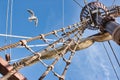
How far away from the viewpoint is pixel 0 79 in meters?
4.12

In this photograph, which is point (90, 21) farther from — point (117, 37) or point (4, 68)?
point (4, 68)

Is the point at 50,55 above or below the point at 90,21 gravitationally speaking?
below

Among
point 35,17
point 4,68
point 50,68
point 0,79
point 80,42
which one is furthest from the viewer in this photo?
point 80,42

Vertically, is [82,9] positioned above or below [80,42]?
above

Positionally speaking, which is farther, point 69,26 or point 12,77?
point 69,26

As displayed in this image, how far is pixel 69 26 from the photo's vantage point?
1162cm

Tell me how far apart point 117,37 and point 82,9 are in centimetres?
788

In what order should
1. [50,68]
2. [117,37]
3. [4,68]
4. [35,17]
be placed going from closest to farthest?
[4,68]
[50,68]
[117,37]
[35,17]

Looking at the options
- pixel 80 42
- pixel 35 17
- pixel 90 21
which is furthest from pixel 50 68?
pixel 90 21

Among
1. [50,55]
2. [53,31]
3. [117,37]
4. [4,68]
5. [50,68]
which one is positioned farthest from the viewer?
[50,55]

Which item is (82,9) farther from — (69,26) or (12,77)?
(12,77)

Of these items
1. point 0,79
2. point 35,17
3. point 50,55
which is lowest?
point 50,55

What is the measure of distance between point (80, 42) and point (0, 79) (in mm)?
7555

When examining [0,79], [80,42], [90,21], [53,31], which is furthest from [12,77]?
[90,21]
